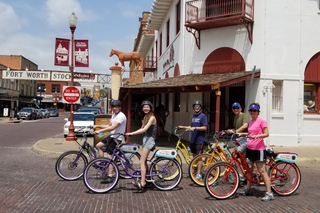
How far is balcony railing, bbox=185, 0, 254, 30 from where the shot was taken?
13.4m

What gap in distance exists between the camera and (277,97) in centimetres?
1386

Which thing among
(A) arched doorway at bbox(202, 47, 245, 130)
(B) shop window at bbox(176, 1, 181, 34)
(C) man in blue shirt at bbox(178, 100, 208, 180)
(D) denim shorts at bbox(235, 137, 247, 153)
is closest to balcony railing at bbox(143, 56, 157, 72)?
(B) shop window at bbox(176, 1, 181, 34)

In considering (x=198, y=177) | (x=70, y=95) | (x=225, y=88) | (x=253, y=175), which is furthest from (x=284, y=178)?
(x=70, y=95)

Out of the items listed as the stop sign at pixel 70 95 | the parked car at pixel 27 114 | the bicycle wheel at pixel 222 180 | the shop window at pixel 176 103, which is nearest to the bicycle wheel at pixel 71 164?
the bicycle wheel at pixel 222 180

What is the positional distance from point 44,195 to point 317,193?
Result: 5449mm

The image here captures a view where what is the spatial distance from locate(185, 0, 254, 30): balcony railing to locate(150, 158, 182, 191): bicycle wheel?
8497 millimetres

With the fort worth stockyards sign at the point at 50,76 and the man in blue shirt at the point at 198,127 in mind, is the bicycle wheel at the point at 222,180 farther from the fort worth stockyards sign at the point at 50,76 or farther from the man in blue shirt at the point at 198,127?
the fort worth stockyards sign at the point at 50,76

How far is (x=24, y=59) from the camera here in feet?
204

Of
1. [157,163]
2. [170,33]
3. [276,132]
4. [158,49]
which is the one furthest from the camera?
[158,49]

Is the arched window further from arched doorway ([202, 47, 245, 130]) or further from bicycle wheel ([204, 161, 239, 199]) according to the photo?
bicycle wheel ([204, 161, 239, 199])

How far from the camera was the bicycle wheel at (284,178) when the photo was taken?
641cm

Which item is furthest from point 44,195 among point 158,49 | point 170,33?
point 158,49

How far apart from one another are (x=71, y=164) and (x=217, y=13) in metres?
10.4

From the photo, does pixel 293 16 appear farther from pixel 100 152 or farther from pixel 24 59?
pixel 24 59
